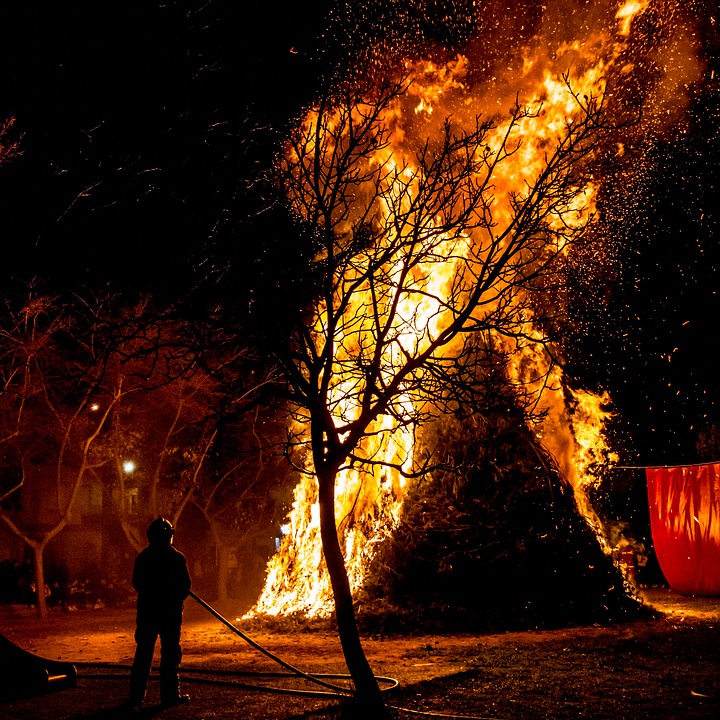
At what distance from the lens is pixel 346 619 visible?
6.45 meters

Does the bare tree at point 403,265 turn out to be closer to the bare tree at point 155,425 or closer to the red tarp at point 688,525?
the red tarp at point 688,525

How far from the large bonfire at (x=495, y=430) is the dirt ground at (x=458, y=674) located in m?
1.38

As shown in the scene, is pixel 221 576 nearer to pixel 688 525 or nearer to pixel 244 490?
pixel 244 490

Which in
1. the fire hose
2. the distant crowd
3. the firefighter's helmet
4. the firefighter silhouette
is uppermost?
the firefighter's helmet

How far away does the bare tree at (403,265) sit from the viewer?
272 inches

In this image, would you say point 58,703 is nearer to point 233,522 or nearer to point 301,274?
point 301,274

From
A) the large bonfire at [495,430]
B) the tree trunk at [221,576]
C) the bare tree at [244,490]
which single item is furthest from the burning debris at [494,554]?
the tree trunk at [221,576]

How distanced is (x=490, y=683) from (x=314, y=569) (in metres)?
6.41

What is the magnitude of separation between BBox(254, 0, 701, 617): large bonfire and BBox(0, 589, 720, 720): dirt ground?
54.2 inches

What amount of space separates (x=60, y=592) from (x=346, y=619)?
18.9 m

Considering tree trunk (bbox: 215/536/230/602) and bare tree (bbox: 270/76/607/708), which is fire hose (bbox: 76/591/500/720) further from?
tree trunk (bbox: 215/536/230/602)

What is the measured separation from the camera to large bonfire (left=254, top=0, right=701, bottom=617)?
1227 centimetres

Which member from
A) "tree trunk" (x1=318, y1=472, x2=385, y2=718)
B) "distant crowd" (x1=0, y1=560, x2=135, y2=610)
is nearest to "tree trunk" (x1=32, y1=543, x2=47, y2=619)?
"distant crowd" (x1=0, y1=560, x2=135, y2=610)

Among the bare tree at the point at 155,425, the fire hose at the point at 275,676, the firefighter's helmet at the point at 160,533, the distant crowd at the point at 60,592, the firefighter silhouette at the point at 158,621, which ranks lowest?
the distant crowd at the point at 60,592
